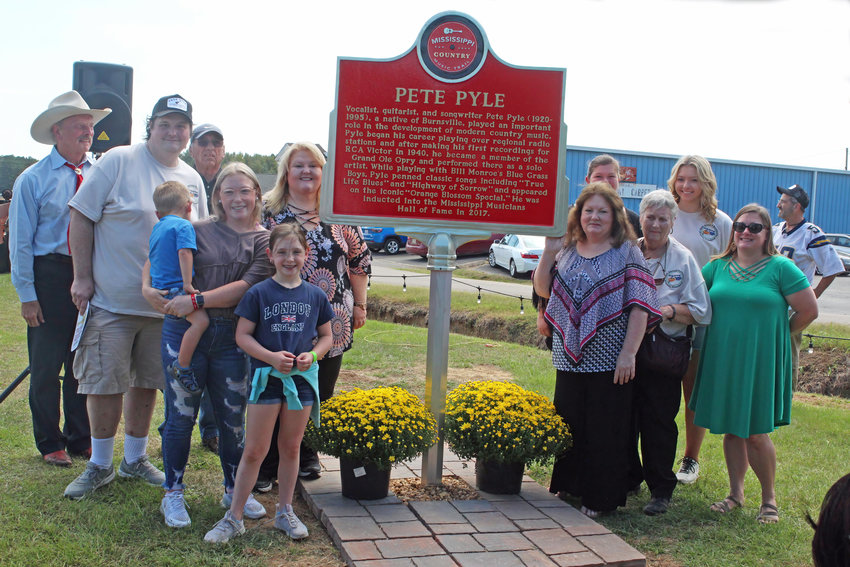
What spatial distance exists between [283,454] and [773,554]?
8.46 ft

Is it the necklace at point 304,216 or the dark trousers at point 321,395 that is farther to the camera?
the dark trousers at point 321,395

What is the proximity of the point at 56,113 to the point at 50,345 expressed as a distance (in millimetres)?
1505

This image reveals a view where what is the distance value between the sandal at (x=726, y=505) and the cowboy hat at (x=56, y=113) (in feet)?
15.2

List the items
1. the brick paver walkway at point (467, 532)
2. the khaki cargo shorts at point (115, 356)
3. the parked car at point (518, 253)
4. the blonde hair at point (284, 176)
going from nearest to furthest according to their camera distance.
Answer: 1. the brick paver walkway at point (467, 532)
2. the khaki cargo shorts at point (115, 356)
3. the blonde hair at point (284, 176)
4. the parked car at point (518, 253)

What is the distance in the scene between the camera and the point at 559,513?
407cm

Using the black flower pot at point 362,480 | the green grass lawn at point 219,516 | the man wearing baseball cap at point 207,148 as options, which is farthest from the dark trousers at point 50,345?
the black flower pot at point 362,480

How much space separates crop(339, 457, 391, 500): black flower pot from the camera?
13.2 feet

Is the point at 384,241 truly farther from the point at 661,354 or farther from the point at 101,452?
the point at 661,354

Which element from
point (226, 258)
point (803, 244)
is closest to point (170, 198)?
point (226, 258)

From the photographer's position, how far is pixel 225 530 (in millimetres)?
3586

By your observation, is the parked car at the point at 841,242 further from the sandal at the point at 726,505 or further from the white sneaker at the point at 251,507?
the white sneaker at the point at 251,507

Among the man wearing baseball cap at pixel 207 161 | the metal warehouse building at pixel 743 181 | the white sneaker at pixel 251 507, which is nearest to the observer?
the white sneaker at pixel 251 507

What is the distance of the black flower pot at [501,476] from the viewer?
4297mm

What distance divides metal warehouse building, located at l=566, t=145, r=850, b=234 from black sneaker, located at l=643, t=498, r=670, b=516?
21.5 m
